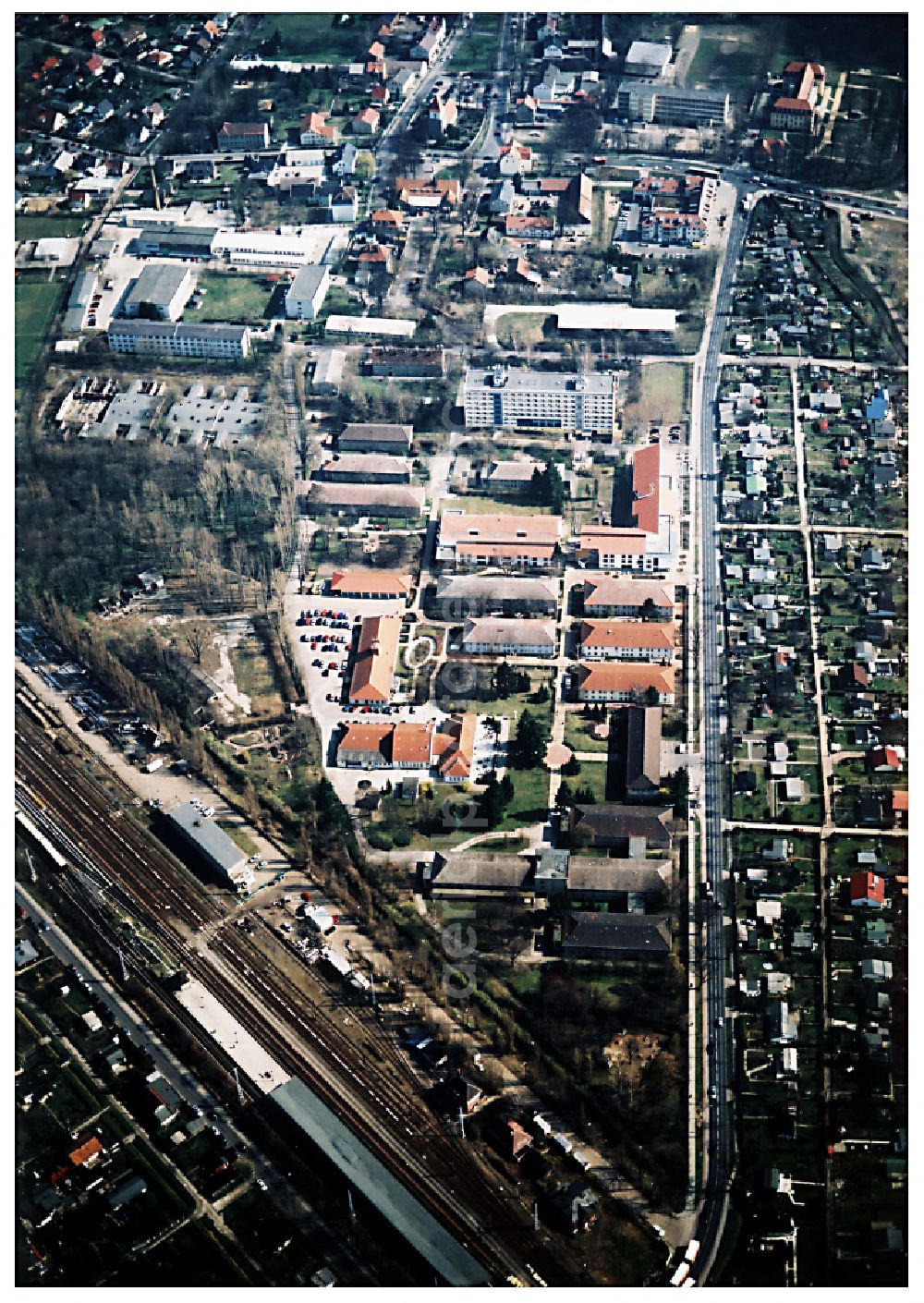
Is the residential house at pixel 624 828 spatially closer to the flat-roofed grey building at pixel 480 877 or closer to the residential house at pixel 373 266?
the flat-roofed grey building at pixel 480 877

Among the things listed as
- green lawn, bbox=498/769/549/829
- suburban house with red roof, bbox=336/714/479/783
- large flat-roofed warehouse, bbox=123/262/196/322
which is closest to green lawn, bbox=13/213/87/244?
large flat-roofed warehouse, bbox=123/262/196/322

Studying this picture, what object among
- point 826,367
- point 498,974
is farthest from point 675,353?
point 498,974

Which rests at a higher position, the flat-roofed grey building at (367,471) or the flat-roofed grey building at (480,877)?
the flat-roofed grey building at (367,471)

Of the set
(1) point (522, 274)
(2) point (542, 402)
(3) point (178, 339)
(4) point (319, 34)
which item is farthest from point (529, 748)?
(4) point (319, 34)

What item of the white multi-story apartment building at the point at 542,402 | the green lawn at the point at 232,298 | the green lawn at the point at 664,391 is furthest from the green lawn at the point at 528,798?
the green lawn at the point at 232,298

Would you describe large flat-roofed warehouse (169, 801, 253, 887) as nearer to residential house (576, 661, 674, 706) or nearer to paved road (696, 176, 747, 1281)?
residential house (576, 661, 674, 706)
